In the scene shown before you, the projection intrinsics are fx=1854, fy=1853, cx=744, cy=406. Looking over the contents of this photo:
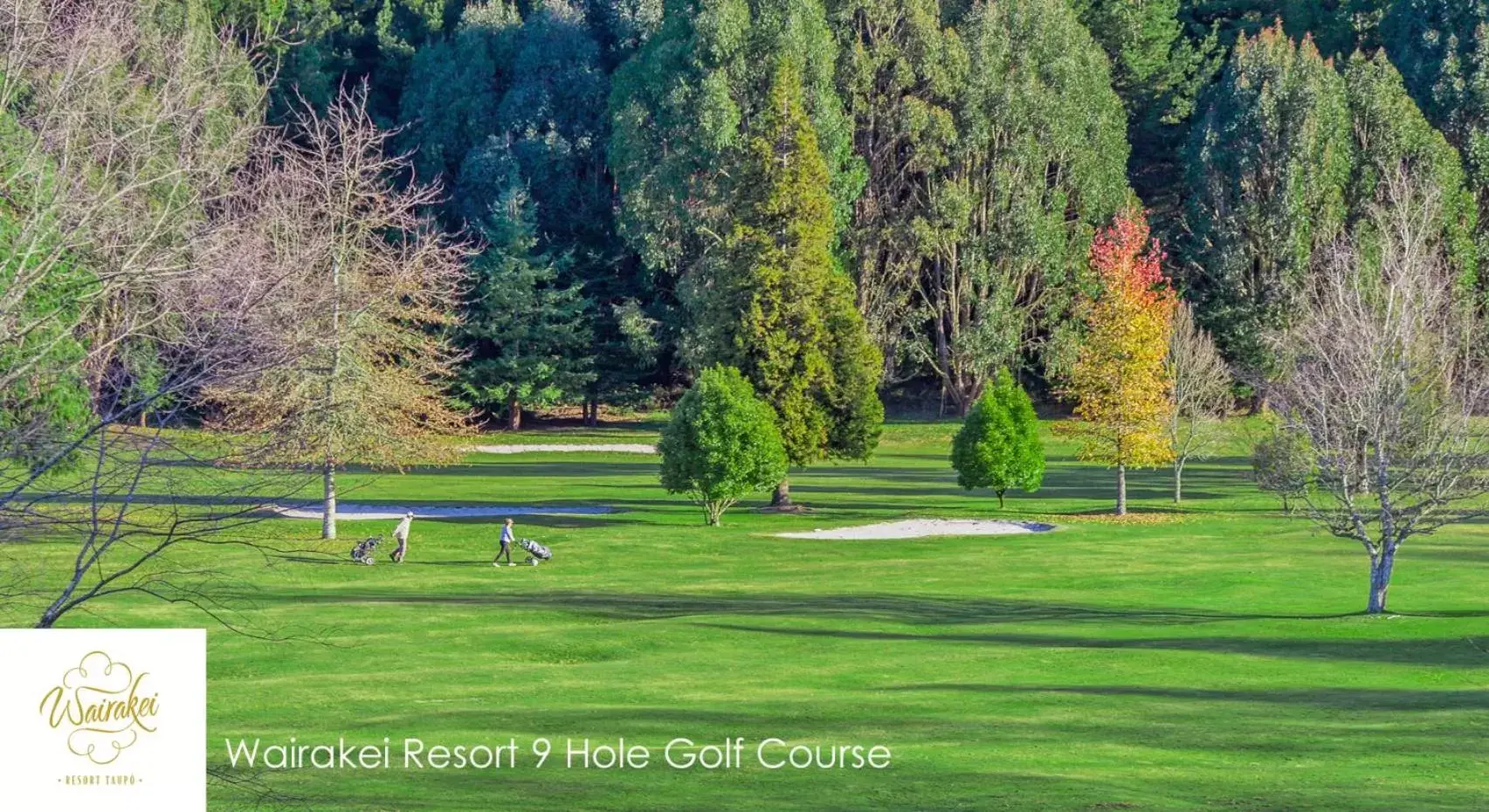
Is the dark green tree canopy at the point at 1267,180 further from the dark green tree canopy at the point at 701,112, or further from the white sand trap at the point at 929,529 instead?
the white sand trap at the point at 929,529

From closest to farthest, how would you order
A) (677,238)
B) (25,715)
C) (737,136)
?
(25,715) → (737,136) → (677,238)

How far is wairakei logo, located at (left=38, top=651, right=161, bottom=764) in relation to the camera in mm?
10398

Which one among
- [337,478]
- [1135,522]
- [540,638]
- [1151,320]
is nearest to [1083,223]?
[1151,320]

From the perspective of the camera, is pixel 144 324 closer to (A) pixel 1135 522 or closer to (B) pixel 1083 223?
(A) pixel 1135 522

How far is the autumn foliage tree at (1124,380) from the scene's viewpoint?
50.7 metres

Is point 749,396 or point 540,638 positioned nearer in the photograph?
point 540,638

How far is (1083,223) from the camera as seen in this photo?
7912cm

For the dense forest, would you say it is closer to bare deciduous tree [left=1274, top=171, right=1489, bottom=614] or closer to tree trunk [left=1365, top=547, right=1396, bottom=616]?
bare deciduous tree [left=1274, top=171, right=1489, bottom=614]

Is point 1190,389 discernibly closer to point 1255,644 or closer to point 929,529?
Answer: point 929,529

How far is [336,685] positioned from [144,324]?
1215 centimetres

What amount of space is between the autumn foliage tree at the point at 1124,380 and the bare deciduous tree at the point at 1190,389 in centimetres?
116

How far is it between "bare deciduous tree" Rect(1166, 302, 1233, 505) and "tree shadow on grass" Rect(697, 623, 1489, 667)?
25324mm

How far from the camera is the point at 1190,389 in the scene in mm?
56906

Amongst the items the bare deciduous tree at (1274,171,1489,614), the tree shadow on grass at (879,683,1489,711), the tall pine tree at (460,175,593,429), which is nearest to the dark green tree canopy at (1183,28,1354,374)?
the tall pine tree at (460,175,593,429)
